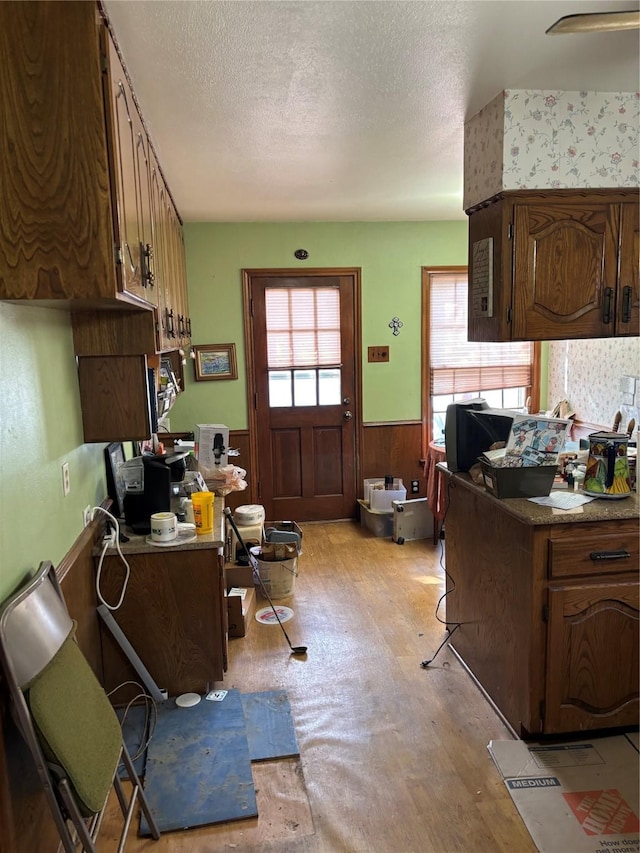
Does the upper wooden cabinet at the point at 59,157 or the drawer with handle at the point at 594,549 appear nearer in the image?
the upper wooden cabinet at the point at 59,157

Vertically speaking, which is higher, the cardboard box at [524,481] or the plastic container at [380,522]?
the cardboard box at [524,481]

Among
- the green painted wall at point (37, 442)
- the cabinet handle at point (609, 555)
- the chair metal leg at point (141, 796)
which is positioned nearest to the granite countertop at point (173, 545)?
the green painted wall at point (37, 442)

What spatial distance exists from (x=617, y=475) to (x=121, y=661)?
83.7 inches

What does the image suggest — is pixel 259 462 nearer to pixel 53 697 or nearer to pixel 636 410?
pixel 636 410

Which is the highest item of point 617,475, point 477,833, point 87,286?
point 87,286

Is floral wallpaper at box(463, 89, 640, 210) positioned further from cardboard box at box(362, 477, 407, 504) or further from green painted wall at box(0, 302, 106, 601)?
cardboard box at box(362, 477, 407, 504)

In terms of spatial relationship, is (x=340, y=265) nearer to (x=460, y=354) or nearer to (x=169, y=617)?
(x=460, y=354)

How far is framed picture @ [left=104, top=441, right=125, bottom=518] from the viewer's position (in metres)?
2.74

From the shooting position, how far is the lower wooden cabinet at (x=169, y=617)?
2516 millimetres

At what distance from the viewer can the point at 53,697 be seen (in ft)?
5.01

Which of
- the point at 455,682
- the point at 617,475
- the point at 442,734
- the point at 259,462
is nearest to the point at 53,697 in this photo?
the point at 442,734

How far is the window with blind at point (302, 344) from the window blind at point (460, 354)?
0.83 metres

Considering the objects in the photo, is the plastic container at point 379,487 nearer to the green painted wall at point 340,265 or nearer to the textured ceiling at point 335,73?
the green painted wall at point 340,265

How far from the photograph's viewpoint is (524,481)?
2.36 meters
